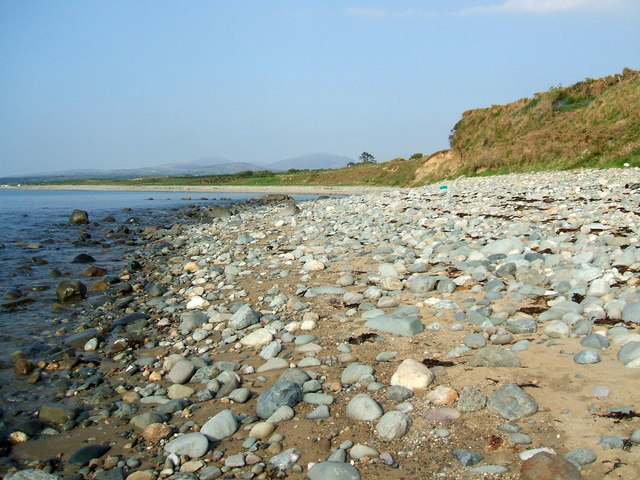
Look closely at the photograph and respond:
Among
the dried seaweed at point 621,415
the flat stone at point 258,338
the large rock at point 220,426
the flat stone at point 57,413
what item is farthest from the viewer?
the flat stone at point 258,338

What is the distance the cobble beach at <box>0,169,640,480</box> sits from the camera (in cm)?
281

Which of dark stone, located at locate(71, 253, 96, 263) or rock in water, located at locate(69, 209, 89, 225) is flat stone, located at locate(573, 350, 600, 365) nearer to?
dark stone, located at locate(71, 253, 96, 263)

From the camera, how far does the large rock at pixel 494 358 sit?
367 centimetres

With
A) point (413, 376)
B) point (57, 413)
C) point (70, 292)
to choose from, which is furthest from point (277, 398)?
point (70, 292)

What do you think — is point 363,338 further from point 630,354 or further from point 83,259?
point 83,259

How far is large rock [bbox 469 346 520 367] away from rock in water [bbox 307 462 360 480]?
4.97ft

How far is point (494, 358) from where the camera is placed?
12.2 ft

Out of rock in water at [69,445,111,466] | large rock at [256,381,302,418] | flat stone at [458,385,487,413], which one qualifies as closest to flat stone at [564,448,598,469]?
flat stone at [458,385,487,413]

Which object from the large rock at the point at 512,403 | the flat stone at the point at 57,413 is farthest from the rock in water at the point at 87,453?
the large rock at the point at 512,403

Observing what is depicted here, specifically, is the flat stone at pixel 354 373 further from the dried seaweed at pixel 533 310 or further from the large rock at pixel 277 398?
the dried seaweed at pixel 533 310

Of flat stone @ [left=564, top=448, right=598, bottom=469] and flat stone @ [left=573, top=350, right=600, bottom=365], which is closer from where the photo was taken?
flat stone @ [left=564, top=448, right=598, bottom=469]

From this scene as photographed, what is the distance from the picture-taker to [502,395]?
10.2 ft

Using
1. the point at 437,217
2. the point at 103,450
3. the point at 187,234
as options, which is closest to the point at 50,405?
the point at 103,450

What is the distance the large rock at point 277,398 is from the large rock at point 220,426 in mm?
201
